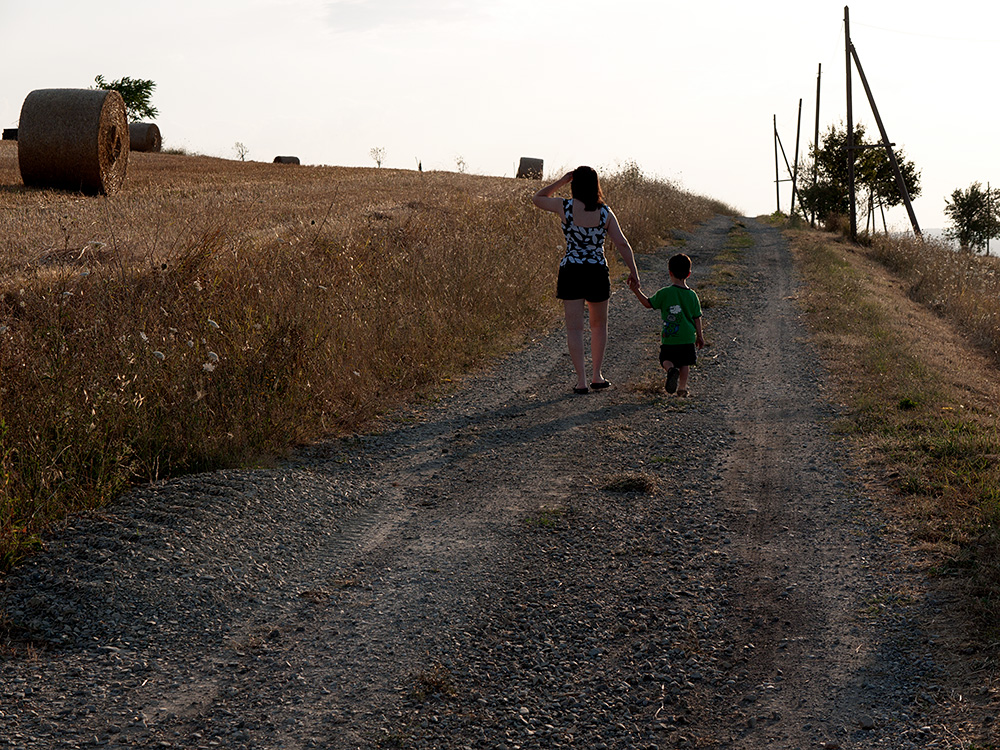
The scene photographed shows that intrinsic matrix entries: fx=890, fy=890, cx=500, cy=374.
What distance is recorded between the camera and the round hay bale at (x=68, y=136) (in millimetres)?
18078

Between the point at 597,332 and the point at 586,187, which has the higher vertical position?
the point at 586,187

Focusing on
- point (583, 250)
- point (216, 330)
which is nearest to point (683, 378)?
point (583, 250)

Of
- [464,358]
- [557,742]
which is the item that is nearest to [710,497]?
[557,742]

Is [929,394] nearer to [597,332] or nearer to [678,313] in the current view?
[678,313]

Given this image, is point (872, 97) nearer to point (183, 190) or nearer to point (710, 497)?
point (183, 190)

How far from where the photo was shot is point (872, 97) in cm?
2705

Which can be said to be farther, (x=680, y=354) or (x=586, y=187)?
(x=680, y=354)

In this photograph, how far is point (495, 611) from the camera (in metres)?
4.08

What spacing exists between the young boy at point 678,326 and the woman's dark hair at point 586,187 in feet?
3.08

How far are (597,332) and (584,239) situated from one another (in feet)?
2.92

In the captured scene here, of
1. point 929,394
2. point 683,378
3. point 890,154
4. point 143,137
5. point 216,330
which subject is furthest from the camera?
point 143,137

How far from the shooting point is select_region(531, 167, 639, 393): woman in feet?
25.5

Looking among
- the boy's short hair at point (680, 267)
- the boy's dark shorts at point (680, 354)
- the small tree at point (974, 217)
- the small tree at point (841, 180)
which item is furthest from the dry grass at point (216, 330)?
the small tree at point (974, 217)

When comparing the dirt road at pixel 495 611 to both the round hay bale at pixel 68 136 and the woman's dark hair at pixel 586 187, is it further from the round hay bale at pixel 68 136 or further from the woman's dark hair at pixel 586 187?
the round hay bale at pixel 68 136
